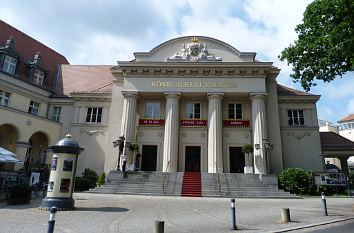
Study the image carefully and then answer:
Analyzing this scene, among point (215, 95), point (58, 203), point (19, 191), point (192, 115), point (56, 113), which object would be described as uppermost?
point (215, 95)

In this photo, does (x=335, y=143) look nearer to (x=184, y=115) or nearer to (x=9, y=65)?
(x=184, y=115)

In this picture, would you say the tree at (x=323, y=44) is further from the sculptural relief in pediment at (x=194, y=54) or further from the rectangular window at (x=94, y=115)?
the rectangular window at (x=94, y=115)

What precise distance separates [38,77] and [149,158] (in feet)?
52.7

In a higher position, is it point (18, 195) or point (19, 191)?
point (19, 191)

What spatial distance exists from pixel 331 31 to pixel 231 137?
1558 cm

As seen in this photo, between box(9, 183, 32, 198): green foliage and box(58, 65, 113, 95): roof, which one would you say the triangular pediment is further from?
box(9, 183, 32, 198): green foliage

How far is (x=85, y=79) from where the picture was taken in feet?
118

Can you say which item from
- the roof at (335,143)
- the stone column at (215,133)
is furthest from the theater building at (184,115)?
the roof at (335,143)

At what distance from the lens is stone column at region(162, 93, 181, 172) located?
26375mm

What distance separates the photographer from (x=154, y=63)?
→ 28.7 m

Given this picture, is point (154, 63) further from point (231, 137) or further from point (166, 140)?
point (231, 137)

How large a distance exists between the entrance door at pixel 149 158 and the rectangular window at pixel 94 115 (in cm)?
642

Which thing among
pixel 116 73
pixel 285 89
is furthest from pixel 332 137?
pixel 116 73

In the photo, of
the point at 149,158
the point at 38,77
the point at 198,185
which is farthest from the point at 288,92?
the point at 38,77
